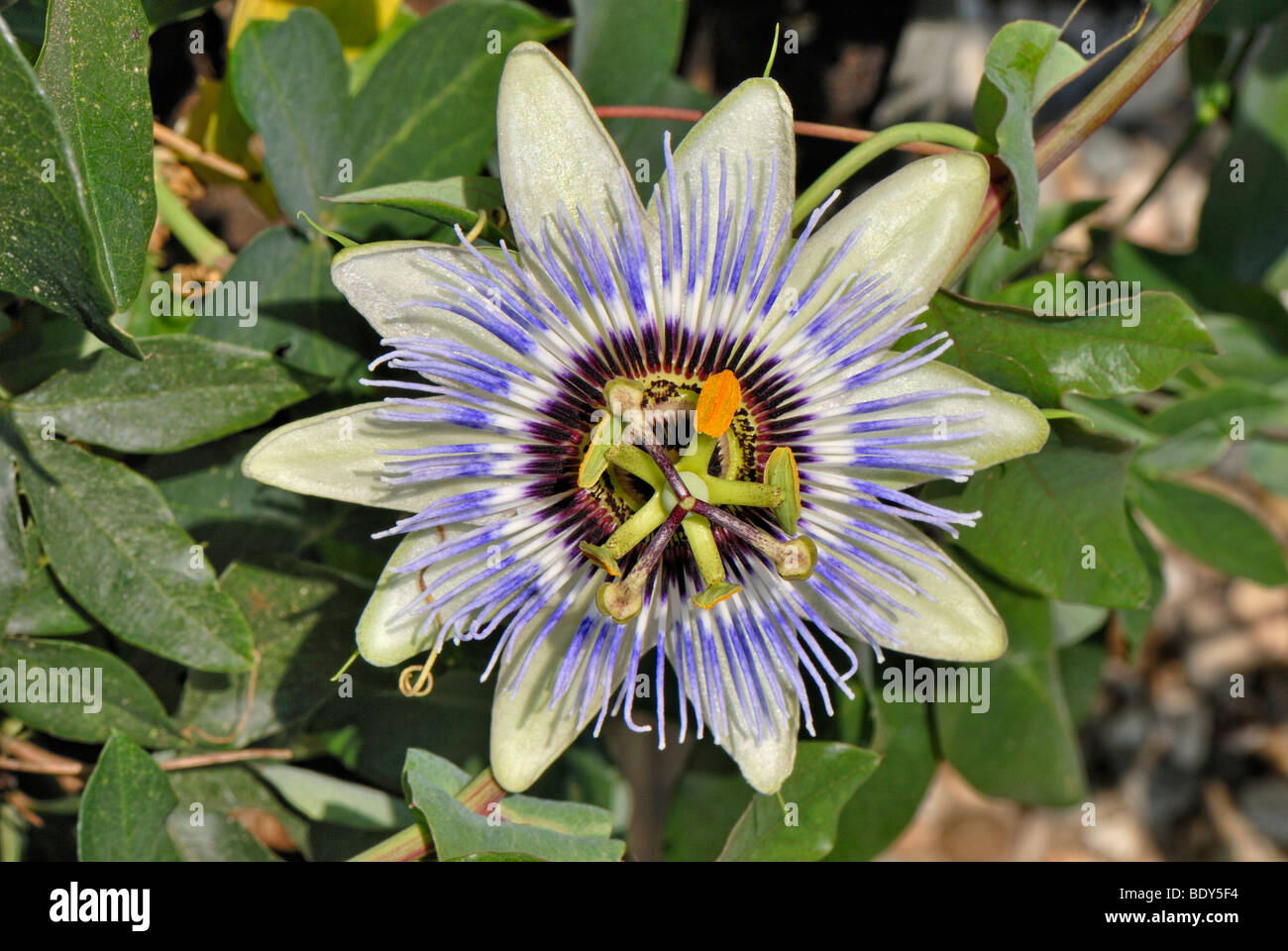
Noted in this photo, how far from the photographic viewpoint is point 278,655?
54.2 inches

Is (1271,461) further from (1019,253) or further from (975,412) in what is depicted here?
(975,412)

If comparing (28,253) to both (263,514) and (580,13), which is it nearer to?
(263,514)

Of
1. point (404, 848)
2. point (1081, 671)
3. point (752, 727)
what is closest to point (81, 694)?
point (404, 848)

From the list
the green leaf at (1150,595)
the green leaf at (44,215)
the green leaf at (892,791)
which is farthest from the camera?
the green leaf at (892,791)

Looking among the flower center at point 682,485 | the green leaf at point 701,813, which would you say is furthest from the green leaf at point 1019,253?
the green leaf at point 701,813

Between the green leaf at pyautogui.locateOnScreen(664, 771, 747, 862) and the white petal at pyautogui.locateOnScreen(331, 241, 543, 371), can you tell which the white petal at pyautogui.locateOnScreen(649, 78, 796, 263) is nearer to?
the white petal at pyautogui.locateOnScreen(331, 241, 543, 371)

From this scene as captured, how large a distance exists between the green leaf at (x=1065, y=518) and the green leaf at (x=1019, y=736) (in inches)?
16.5

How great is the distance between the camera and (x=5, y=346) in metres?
1.32

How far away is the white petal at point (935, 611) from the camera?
1.14 metres

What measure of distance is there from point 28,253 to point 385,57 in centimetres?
53

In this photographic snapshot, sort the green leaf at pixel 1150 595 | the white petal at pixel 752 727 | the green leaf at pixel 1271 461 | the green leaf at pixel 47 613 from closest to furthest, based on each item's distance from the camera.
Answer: the white petal at pixel 752 727 < the green leaf at pixel 47 613 < the green leaf at pixel 1150 595 < the green leaf at pixel 1271 461

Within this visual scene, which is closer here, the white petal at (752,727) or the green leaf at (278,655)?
the white petal at (752,727)

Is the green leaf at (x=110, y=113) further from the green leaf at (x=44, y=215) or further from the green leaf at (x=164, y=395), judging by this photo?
the green leaf at (x=164, y=395)

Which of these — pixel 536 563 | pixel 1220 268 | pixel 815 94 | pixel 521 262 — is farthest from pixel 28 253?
pixel 1220 268
